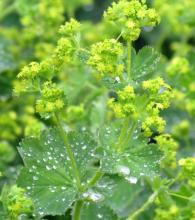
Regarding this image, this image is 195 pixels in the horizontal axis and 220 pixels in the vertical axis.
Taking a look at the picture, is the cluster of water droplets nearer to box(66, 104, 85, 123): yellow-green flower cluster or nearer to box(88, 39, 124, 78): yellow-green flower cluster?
box(88, 39, 124, 78): yellow-green flower cluster

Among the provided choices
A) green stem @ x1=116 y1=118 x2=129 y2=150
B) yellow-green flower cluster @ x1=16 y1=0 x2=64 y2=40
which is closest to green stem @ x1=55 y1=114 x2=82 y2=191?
green stem @ x1=116 y1=118 x2=129 y2=150

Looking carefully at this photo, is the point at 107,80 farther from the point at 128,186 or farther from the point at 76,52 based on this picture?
the point at 128,186

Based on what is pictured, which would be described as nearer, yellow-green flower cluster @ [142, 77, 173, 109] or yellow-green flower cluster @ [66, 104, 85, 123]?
yellow-green flower cluster @ [142, 77, 173, 109]

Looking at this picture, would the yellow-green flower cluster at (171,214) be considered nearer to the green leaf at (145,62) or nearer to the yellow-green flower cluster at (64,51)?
the green leaf at (145,62)

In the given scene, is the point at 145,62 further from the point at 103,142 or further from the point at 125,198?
the point at 125,198

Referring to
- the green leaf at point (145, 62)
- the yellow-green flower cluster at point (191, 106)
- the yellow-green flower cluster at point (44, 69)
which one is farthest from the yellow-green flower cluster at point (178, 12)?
the yellow-green flower cluster at point (44, 69)

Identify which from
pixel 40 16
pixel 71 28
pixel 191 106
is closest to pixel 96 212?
pixel 71 28

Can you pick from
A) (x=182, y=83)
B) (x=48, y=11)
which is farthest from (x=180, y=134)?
(x=48, y=11)
